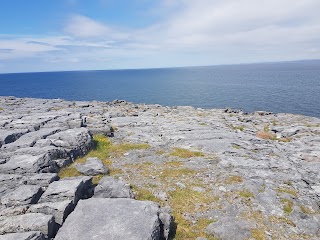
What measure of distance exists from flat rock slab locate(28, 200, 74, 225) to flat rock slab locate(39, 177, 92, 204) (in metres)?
0.81

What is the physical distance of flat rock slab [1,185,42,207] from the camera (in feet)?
46.1

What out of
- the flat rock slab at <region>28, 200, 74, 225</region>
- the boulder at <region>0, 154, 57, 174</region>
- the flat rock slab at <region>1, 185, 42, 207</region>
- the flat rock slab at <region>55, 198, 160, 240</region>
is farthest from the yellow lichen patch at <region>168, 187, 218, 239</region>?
the boulder at <region>0, 154, 57, 174</region>

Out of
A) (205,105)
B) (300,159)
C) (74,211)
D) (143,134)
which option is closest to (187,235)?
(74,211)

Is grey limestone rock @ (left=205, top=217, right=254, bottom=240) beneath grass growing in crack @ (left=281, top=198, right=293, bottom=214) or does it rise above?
above

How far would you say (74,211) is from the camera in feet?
42.7

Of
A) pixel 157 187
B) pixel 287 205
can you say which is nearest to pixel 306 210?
pixel 287 205

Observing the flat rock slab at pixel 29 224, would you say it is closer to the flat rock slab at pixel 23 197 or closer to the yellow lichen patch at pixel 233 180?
the flat rock slab at pixel 23 197

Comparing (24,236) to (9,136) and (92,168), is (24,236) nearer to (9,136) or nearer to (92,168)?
(92,168)

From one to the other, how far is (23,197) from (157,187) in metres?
8.51

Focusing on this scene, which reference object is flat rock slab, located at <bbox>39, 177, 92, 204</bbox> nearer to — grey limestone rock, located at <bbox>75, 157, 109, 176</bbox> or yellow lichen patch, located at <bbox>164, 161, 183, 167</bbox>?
grey limestone rock, located at <bbox>75, 157, 109, 176</bbox>

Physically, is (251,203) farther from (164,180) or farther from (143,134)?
(143,134)

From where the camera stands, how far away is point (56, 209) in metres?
13.0

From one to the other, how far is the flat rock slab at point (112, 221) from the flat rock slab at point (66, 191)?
940mm

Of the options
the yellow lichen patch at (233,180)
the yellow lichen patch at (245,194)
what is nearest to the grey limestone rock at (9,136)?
the yellow lichen patch at (233,180)
